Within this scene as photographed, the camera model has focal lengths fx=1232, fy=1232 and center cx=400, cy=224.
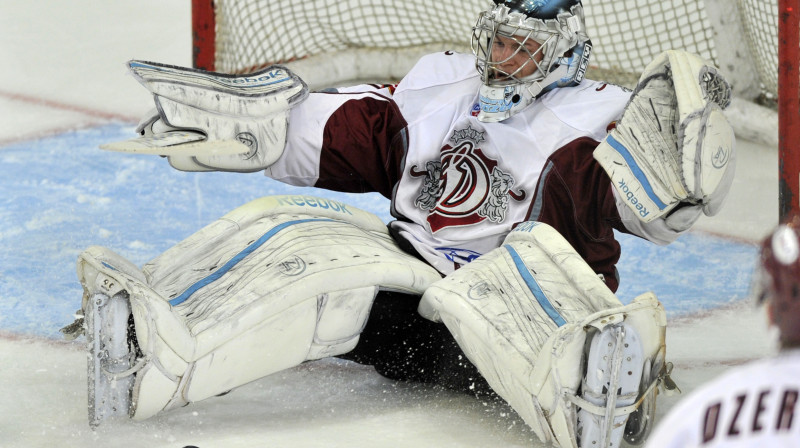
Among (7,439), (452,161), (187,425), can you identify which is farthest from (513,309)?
(7,439)

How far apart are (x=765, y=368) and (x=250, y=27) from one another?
11.2ft

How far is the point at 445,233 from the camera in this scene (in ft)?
8.23

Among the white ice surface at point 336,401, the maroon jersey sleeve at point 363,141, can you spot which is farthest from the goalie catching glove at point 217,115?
the white ice surface at point 336,401

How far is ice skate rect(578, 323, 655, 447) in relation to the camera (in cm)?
198

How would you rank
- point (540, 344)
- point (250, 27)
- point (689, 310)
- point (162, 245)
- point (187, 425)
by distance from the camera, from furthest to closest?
point (250, 27), point (162, 245), point (689, 310), point (187, 425), point (540, 344)

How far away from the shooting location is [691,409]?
1.01m

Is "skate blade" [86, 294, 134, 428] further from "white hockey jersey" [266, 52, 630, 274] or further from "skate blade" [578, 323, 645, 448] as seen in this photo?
"skate blade" [578, 323, 645, 448]

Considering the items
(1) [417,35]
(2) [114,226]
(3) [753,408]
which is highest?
(3) [753,408]

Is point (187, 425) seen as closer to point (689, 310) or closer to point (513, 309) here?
point (513, 309)

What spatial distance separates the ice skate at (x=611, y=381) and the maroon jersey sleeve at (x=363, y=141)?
2.58 ft

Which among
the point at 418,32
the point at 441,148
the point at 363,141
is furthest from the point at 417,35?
the point at 441,148

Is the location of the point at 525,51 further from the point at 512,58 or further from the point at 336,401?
the point at 336,401

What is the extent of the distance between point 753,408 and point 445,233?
1.53 m

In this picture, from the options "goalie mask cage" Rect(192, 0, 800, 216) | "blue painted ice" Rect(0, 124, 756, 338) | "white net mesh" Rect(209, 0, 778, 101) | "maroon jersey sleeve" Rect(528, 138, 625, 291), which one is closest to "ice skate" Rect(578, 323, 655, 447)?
"maroon jersey sleeve" Rect(528, 138, 625, 291)
